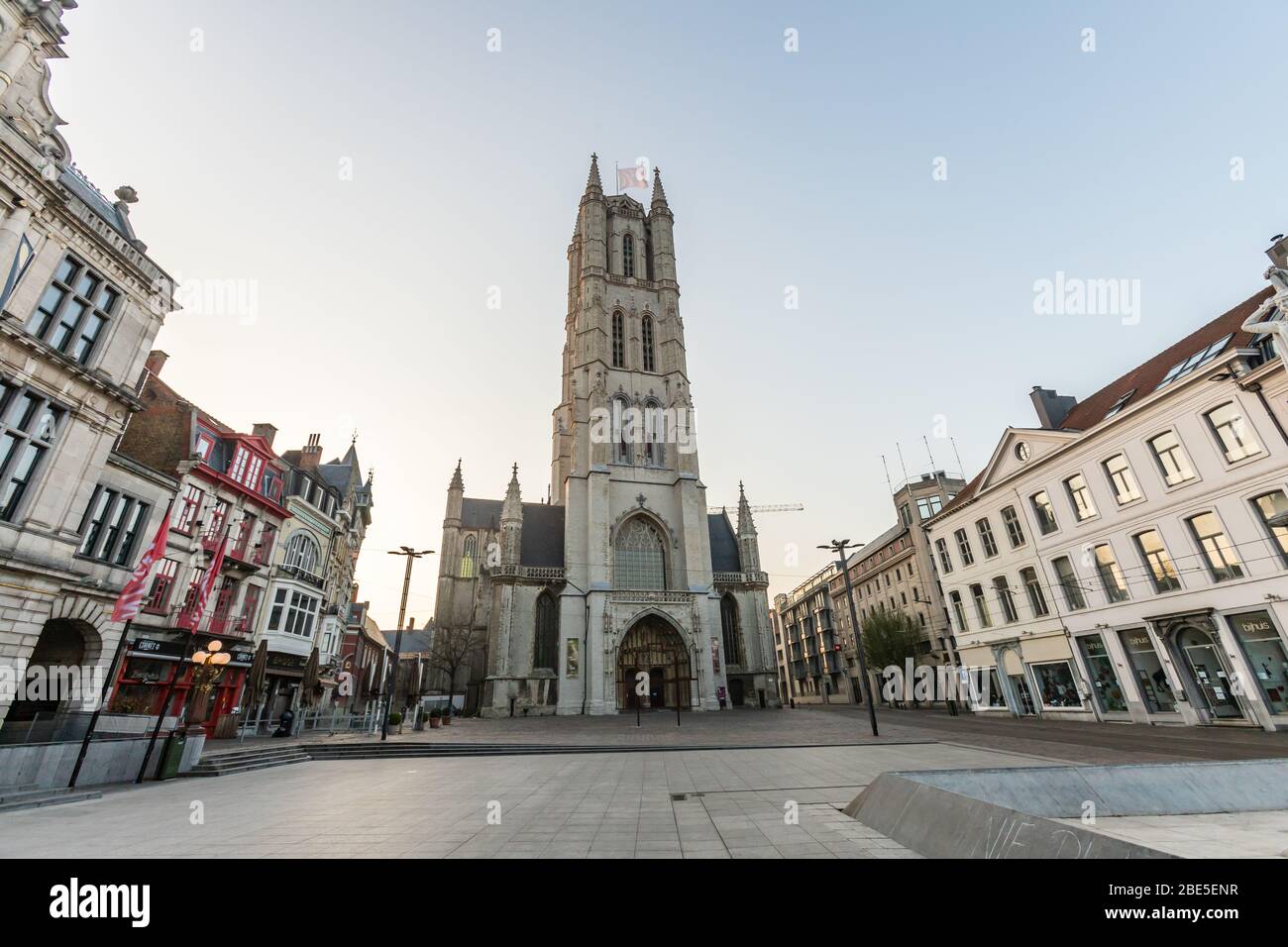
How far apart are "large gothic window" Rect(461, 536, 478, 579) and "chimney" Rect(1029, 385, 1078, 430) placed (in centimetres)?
4944

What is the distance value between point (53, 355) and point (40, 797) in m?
10.3

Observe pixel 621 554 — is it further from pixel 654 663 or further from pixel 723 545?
pixel 723 545

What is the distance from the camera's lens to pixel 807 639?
61562 mm

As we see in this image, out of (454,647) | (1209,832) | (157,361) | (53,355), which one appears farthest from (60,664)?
(454,647)

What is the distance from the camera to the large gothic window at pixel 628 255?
51594 mm

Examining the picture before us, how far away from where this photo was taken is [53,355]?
13234 mm

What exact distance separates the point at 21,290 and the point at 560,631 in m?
29.4

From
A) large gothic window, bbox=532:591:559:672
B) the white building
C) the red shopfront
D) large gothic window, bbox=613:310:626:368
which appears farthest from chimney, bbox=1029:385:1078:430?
the red shopfront

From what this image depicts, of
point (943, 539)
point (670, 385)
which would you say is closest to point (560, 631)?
point (670, 385)
